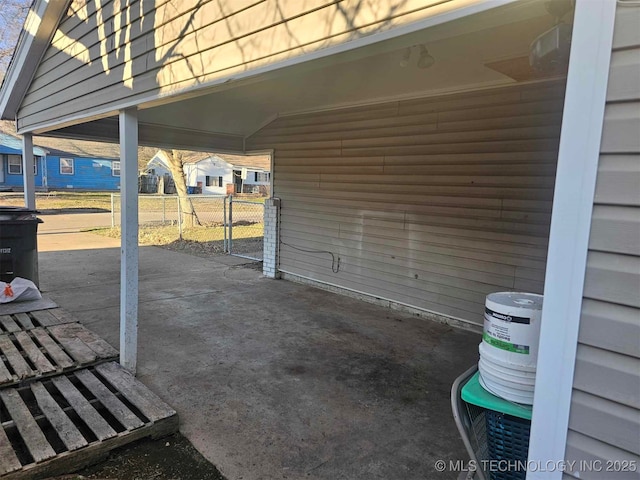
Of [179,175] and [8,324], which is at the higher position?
[179,175]

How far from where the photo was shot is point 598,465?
1.18 metres

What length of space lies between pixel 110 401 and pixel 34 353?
3.31 ft

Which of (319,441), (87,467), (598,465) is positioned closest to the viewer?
(598,465)

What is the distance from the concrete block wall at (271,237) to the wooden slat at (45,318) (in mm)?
3270

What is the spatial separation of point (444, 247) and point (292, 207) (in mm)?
2699

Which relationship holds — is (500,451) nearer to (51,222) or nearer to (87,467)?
(87,467)

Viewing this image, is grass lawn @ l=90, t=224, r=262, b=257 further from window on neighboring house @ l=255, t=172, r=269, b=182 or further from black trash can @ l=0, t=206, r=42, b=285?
window on neighboring house @ l=255, t=172, r=269, b=182

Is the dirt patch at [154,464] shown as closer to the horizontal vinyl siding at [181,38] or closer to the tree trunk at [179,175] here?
the horizontal vinyl siding at [181,38]

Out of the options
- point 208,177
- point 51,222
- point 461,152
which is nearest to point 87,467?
point 461,152

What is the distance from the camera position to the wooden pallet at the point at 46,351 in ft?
9.36

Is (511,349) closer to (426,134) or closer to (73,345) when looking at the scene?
(73,345)

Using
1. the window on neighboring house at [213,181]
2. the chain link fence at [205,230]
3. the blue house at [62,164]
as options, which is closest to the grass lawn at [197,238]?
the chain link fence at [205,230]

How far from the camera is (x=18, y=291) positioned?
426 cm

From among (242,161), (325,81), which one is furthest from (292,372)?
(242,161)
